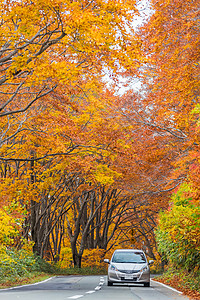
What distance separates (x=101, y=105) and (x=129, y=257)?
790 cm

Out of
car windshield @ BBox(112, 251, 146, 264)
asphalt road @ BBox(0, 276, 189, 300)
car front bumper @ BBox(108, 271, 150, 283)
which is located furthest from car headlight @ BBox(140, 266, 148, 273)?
asphalt road @ BBox(0, 276, 189, 300)

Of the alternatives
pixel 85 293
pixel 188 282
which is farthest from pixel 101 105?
pixel 85 293

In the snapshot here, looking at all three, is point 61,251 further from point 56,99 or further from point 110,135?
point 56,99

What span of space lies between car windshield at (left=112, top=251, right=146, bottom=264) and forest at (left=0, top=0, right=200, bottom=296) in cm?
135

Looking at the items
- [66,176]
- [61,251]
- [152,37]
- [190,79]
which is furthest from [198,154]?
[61,251]

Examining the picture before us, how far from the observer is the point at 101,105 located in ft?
74.1

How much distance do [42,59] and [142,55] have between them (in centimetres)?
305

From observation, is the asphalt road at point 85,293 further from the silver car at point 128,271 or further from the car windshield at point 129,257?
the car windshield at point 129,257

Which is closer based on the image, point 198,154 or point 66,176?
point 198,154

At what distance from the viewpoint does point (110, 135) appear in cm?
2273

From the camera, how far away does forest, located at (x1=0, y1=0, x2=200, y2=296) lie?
39.3 feet

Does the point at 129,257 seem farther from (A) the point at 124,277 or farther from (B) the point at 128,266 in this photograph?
(A) the point at 124,277

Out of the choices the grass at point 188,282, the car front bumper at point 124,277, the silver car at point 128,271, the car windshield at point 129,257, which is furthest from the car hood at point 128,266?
the grass at point 188,282

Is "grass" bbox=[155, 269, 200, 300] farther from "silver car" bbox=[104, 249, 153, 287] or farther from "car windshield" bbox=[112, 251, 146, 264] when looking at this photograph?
"car windshield" bbox=[112, 251, 146, 264]
